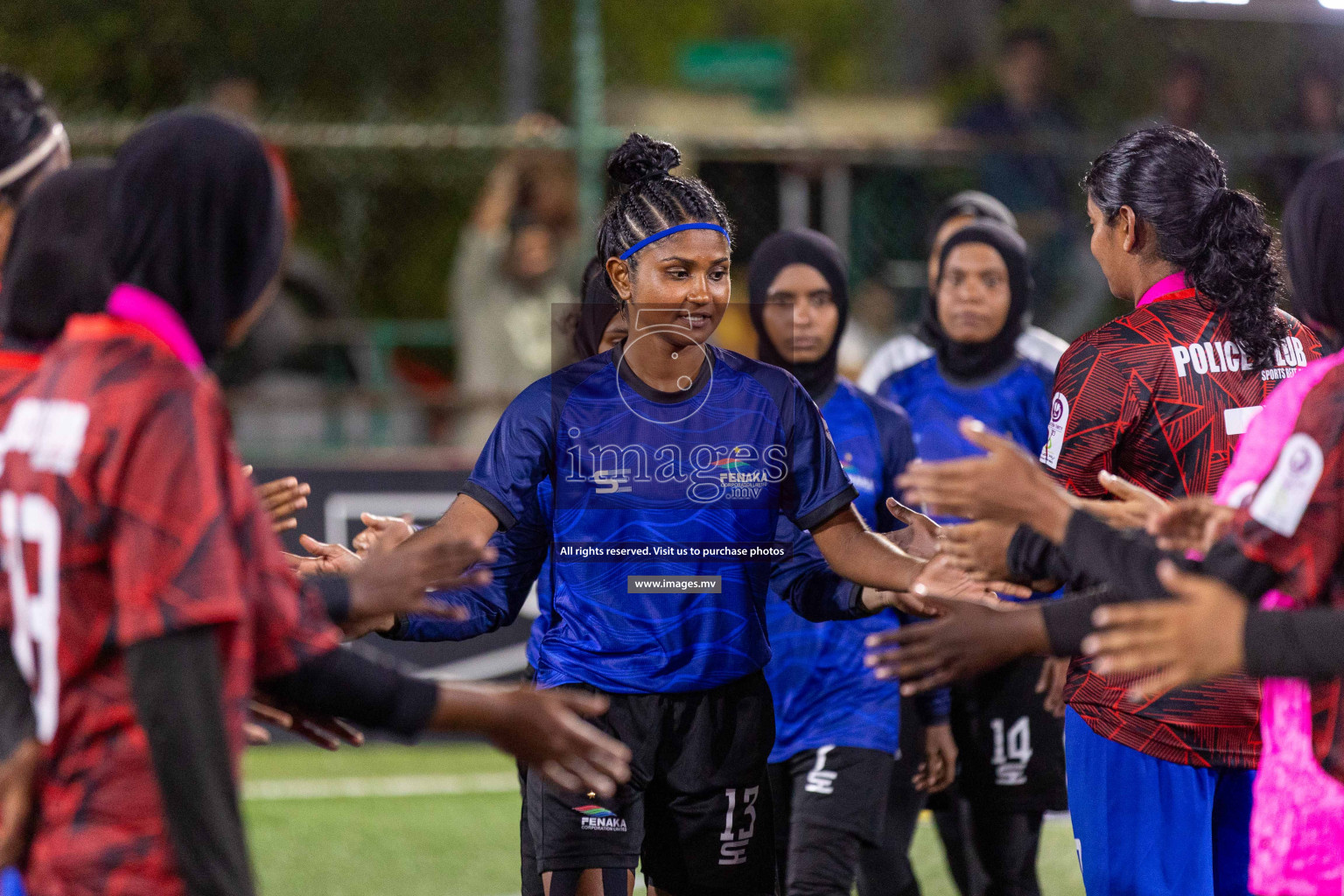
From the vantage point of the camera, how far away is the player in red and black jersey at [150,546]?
2.28m

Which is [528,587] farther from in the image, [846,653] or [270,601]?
[270,601]

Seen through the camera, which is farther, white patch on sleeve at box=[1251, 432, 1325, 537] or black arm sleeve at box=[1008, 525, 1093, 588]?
black arm sleeve at box=[1008, 525, 1093, 588]

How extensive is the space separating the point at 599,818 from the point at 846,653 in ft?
4.70

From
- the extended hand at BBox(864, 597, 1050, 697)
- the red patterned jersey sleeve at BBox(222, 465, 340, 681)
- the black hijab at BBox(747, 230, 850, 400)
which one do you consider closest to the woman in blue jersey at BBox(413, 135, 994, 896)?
the extended hand at BBox(864, 597, 1050, 697)

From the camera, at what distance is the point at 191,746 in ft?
7.38

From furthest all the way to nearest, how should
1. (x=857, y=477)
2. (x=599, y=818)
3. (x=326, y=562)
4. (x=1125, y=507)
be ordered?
(x=857, y=477) < (x=326, y=562) < (x=599, y=818) < (x=1125, y=507)

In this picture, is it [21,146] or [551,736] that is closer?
[551,736]

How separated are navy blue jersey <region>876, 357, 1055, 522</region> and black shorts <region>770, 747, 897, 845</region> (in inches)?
46.9

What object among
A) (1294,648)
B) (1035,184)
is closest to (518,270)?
(1035,184)

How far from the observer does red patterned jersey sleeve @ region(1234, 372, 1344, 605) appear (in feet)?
8.52

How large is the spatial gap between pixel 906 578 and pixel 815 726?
4.20 ft

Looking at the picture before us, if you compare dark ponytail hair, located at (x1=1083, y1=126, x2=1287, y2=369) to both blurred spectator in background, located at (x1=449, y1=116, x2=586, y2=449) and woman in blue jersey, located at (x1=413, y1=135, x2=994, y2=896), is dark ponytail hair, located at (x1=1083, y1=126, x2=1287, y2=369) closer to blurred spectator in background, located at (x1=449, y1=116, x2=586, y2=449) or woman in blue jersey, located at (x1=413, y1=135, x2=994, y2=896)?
woman in blue jersey, located at (x1=413, y1=135, x2=994, y2=896)

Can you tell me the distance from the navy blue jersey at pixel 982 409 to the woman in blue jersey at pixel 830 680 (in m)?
0.44

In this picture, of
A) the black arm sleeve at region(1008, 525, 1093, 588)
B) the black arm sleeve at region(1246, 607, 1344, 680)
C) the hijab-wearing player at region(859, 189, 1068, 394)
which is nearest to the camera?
the black arm sleeve at region(1246, 607, 1344, 680)
